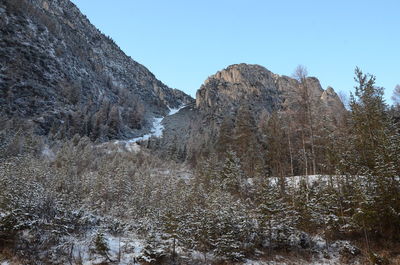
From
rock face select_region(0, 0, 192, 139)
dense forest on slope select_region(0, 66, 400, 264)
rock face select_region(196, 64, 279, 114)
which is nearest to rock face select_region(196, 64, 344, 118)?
rock face select_region(196, 64, 279, 114)

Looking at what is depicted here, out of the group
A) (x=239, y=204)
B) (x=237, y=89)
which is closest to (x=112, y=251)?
(x=239, y=204)

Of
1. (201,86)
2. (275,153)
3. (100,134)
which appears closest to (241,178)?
(275,153)

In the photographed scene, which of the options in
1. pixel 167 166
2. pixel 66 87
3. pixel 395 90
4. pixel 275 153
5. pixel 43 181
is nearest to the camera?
pixel 43 181

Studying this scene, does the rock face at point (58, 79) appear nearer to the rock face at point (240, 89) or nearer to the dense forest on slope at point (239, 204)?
the dense forest on slope at point (239, 204)

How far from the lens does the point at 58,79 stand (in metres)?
67.5

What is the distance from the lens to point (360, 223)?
1424 centimetres

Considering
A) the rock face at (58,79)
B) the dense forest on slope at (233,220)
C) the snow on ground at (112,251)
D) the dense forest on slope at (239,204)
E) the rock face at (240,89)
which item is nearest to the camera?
the snow on ground at (112,251)

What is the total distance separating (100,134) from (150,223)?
5285 centimetres

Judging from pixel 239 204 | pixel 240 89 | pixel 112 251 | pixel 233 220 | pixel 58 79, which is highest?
pixel 240 89

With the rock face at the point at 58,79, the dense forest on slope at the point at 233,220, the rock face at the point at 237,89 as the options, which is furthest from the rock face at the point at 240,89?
the dense forest on slope at the point at 233,220

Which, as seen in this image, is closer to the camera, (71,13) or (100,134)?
(100,134)

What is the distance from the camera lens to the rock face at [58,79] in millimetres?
55688

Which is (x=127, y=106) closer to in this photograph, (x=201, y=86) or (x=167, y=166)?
(x=201, y=86)

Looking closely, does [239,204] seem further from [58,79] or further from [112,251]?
[58,79]
